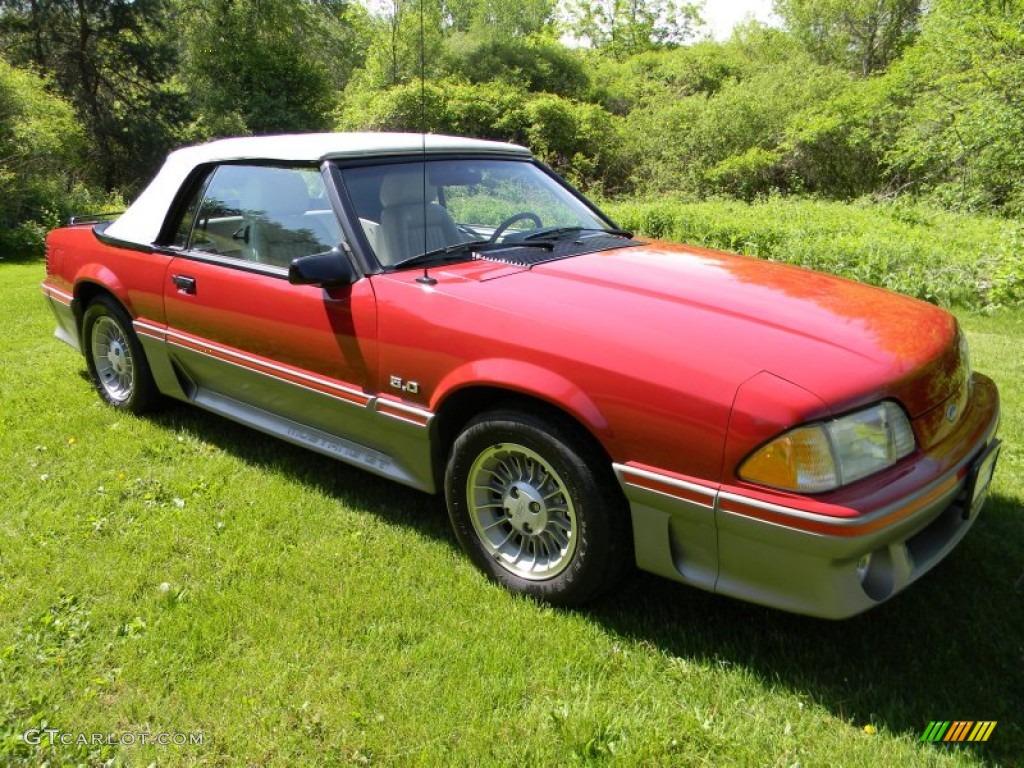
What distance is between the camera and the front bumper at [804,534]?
215cm

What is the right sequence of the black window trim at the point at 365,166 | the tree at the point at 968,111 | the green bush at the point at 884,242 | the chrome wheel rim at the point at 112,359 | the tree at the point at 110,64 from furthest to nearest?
the tree at the point at 110,64 → the tree at the point at 968,111 → the green bush at the point at 884,242 → the chrome wheel rim at the point at 112,359 → the black window trim at the point at 365,166

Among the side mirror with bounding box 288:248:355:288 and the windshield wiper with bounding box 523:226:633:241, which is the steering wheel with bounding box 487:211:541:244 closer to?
the windshield wiper with bounding box 523:226:633:241

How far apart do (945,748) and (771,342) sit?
1243 mm

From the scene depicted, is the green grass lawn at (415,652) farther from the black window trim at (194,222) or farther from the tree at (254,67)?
the tree at (254,67)

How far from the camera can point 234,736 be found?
7.46 ft

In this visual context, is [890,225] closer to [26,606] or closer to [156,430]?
[156,430]

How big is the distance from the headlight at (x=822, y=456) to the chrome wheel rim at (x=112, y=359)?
12.4 feet

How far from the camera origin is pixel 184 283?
3.90m

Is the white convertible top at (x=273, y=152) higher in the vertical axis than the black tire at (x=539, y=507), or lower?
higher

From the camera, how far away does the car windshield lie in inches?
130

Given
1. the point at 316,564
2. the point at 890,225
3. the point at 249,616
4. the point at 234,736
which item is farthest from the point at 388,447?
the point at 890,225

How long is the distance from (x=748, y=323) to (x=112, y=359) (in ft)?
13.0

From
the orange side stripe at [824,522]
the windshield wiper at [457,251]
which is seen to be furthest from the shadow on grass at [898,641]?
the windshield wiper at [457,251]

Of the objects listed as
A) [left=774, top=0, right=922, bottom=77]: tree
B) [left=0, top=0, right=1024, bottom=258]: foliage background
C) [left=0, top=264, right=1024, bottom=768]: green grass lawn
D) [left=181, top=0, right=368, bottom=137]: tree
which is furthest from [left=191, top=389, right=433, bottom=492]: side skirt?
[left=774, top=0, right=922, bottom=77]: tree
